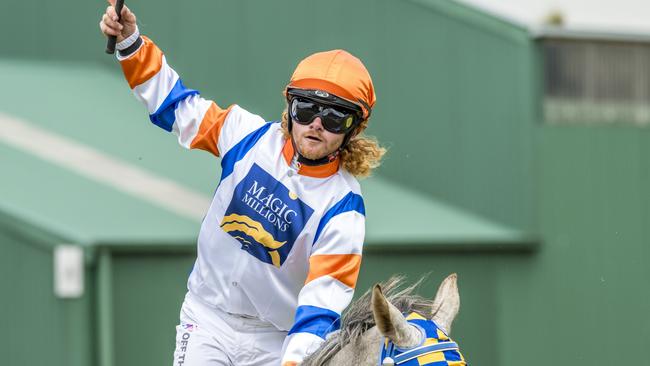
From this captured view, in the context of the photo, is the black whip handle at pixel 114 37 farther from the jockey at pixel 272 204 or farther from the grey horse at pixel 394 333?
the grey horse at pixel 394 333

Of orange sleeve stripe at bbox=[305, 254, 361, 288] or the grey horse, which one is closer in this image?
the grey horse

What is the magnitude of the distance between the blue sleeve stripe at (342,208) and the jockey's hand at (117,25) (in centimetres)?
98

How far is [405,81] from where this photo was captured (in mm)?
10578

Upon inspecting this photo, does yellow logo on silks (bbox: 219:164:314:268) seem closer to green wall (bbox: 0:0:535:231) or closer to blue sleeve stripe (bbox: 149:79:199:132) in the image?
blue sleeve stripe (bbox: 149:79:199:132)

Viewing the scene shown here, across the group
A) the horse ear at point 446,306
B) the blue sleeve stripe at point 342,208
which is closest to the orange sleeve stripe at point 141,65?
the blue sleeve stripe at point 342,208

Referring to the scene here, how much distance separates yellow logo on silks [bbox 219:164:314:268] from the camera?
13.6 ft

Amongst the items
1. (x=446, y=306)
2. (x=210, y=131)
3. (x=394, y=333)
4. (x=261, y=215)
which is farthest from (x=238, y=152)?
(x=394, y=333)

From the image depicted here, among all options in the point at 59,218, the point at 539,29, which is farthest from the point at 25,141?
the point at 539,29

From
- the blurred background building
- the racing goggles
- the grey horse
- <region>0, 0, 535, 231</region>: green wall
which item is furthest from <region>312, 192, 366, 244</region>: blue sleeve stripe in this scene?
<region>0, 0, 535, 231</region>: green wall

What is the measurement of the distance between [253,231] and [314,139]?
40cm

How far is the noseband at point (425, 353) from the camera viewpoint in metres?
3.29

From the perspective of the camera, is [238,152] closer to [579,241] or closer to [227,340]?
[227,340]

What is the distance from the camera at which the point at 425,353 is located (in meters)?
3.30

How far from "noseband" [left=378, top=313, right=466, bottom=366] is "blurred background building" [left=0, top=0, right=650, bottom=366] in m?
5.30
